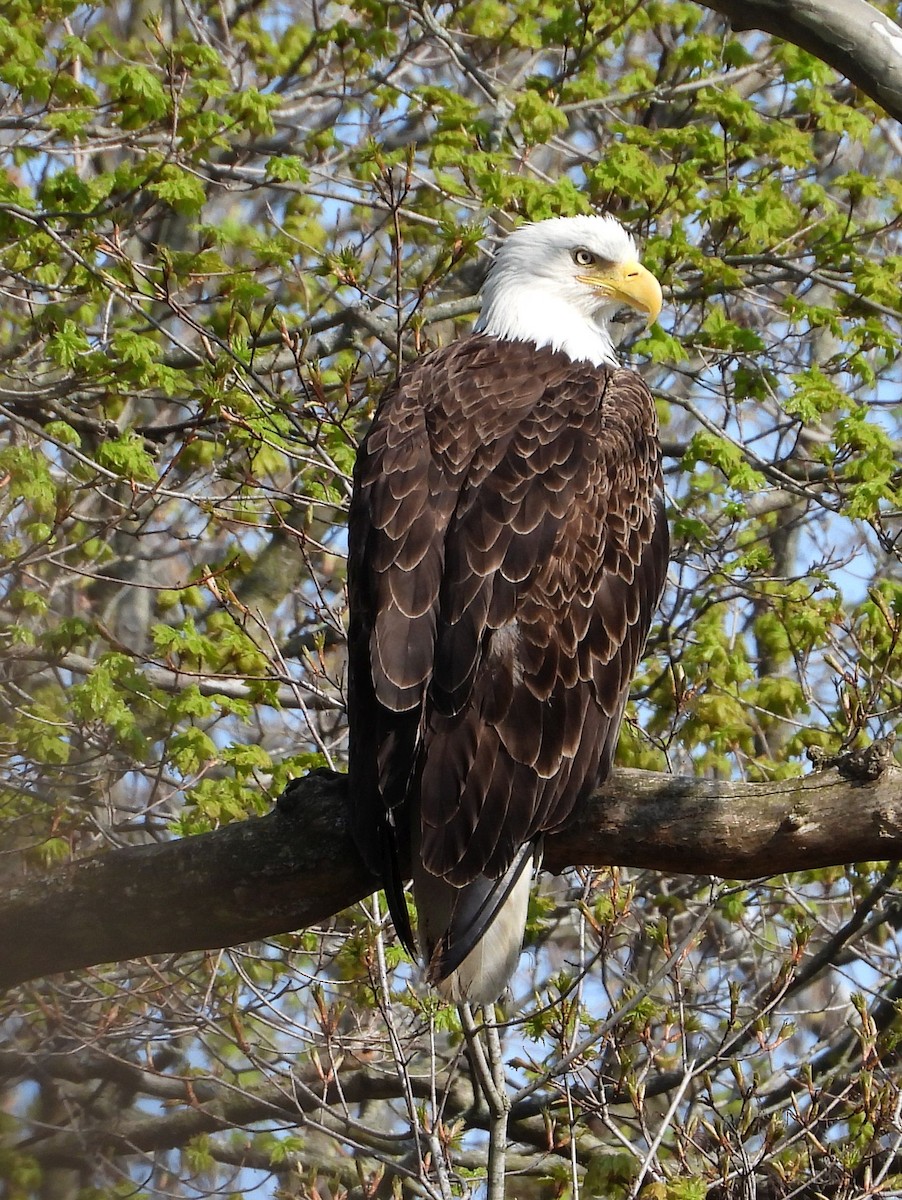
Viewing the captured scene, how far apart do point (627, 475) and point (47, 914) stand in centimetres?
217

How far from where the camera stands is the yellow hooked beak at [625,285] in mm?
6215

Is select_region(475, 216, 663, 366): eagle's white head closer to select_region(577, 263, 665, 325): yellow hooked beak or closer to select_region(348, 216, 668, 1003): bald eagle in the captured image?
select_region(577, 263, 665, 325): yellow hooked beak

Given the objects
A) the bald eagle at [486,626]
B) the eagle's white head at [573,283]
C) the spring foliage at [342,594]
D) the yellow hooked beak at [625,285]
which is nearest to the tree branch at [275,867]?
the bald eagle at [486,626]

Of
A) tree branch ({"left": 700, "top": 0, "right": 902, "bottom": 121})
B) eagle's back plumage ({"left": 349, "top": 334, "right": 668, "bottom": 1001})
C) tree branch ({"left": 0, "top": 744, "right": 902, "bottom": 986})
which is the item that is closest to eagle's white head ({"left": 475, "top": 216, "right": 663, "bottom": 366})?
eagle's back plumage ({"left": 349, "top": 334, "right": 668, "bottom": 1001})

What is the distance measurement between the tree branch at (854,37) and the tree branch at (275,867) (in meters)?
2.18

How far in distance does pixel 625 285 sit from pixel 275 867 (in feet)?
9.38

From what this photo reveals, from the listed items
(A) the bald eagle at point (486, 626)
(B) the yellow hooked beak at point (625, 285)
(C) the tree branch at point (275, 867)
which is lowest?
(C) the tree branch at point (275, 867)

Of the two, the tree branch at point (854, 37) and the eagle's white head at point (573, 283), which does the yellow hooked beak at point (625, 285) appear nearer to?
the eagle's white head at point (573, 283)

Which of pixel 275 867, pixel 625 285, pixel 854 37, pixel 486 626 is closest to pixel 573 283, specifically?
pixel 625 285

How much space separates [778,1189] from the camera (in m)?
5.79

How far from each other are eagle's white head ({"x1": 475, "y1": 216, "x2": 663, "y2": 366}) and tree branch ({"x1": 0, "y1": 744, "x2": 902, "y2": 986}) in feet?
7.15

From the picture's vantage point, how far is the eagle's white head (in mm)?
6086

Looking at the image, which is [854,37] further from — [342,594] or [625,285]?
[342,594]

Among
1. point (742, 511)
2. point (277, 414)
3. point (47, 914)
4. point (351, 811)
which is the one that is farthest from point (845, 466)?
point (47, 914)
